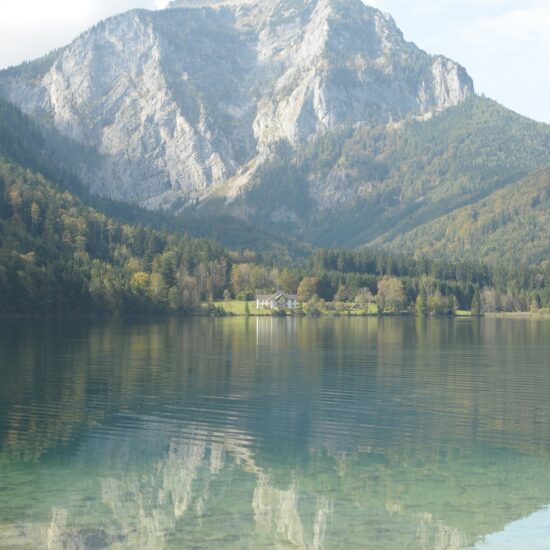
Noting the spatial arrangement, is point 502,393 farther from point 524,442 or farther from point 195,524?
point 195,524

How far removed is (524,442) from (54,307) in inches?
6253

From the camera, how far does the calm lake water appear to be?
3077 centimetres

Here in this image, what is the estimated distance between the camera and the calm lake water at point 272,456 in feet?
101

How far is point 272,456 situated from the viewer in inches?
1657

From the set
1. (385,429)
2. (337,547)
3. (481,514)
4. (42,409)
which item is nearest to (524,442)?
(385,429)

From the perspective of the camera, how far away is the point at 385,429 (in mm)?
49844

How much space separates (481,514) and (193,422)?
2277 centimetres

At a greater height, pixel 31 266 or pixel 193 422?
pixel 31 266

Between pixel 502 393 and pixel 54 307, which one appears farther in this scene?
pixel 54 307

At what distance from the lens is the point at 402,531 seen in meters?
30.7

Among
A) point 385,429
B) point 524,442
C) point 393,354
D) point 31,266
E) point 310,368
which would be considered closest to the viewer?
point 524,442

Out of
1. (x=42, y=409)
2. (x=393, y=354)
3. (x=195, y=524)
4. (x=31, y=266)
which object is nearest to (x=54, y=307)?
(x=31, y=266)

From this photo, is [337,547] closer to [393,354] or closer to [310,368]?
Result: [310,368]

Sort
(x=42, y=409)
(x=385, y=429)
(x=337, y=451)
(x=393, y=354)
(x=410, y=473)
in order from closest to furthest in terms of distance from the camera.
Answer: (x=410, y=473), (x=337, y=451), (x=385, y=429), (x=42, y=409), (x=393, y=354)
